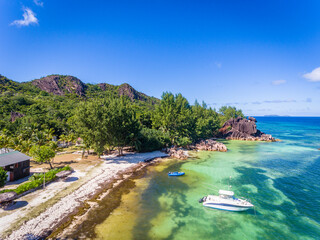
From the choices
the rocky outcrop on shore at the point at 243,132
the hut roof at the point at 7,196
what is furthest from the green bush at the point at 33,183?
the rocky outcrop on shore at the point at 243,132

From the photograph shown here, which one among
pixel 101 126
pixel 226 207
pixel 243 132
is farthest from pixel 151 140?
pixel 243 132

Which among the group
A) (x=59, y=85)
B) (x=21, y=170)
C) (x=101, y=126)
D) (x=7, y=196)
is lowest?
(x=7, y=196)

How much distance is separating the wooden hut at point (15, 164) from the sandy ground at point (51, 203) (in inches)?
262

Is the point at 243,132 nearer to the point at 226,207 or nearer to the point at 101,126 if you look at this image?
the point at 226,207

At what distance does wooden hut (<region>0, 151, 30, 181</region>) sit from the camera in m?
25.7

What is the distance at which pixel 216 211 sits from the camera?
870 inches

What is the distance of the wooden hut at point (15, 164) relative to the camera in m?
25.7

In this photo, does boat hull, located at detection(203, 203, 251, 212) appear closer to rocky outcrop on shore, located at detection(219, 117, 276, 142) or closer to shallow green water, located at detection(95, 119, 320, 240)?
shallow green water, located at detection(95, 119, 320, 240)

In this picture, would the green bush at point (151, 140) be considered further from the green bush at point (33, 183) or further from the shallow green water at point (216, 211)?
the green bush at point (33, 183)

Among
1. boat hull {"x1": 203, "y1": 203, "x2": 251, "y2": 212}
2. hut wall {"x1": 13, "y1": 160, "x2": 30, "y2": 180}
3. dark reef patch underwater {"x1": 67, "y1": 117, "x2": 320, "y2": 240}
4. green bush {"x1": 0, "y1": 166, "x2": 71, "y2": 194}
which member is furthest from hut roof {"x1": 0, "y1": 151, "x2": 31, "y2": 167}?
boat hull {"x1": 203, "y1": 203, "x2": 251, "y2": 212}

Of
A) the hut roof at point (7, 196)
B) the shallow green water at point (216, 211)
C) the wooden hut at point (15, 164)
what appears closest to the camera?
the shallow green water at point (216, 211)

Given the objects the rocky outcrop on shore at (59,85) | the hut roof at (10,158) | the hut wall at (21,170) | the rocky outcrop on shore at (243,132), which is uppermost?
the rocky outcrop on shore at (59,85)

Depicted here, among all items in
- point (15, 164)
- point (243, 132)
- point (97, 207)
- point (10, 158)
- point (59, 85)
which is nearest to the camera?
point (97, 207)

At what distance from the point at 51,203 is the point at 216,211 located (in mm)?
Result: 21923
